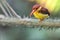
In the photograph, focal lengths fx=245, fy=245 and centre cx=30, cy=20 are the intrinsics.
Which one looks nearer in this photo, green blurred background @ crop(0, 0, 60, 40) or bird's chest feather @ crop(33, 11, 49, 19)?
bird's chest feather @ crop(33, 11, 49, 19)

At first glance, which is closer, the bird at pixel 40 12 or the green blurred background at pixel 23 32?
the bird at pixel 40 12

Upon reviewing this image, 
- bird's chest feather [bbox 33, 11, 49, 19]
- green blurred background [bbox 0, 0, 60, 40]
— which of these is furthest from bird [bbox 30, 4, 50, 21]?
green blurred background [bbox 0, 0, 60, 40]

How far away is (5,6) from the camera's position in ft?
4.99

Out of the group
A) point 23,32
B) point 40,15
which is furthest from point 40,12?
point 23,32

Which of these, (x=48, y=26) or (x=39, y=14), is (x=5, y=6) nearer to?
(x=39, y=14)

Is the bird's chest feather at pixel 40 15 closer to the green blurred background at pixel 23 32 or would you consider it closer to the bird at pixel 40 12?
the bird at pixel 40 12

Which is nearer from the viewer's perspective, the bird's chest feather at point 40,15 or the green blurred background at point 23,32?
the bird's chest feather at point 40,15

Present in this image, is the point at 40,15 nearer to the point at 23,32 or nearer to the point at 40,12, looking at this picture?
the point at 40,12

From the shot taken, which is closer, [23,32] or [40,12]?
[40,12]

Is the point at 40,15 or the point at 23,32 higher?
the point at 40,15

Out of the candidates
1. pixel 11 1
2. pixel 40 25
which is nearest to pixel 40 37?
pixel 11 1

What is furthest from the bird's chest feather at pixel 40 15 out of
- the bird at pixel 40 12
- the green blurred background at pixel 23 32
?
the green blurred background at pixel 23 32

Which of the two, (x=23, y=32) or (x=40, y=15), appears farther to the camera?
(x=23, y=32)

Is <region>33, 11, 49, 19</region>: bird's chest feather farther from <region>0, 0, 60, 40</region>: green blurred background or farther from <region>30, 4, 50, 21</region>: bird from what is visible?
<region>0, 0, 60, 40</region>: green blurred background
